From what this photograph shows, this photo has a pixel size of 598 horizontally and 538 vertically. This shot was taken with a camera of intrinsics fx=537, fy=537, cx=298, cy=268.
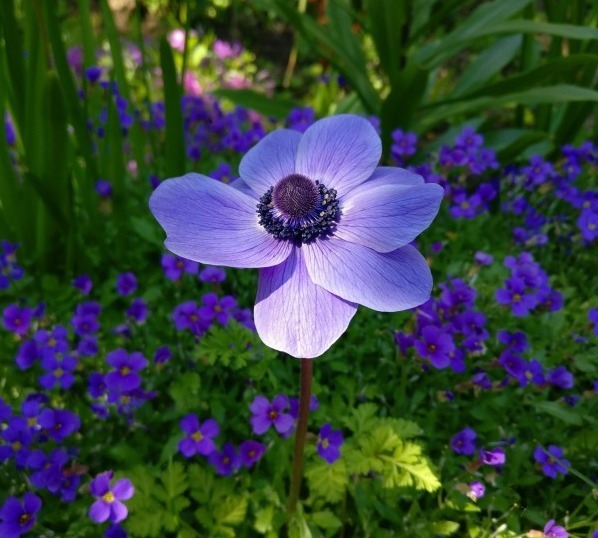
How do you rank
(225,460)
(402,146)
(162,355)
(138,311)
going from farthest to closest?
(402,146), (138,311), (162,355), (225,460)

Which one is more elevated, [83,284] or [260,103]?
[260,103]

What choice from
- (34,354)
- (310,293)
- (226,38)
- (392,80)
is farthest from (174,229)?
(226,38)

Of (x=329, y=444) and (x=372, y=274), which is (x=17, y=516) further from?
(x=372, y=274)

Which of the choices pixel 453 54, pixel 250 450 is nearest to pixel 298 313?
pixel 250 450

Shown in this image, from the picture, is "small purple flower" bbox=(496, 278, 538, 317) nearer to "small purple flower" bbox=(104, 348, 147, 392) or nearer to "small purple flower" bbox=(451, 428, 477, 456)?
"small purple flower" bbox=(451, 428, 477, 456)

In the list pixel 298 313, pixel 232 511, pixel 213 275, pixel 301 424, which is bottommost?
pixel 232 511

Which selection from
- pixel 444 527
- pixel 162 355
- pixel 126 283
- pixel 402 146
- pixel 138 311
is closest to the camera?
pixel 444 527

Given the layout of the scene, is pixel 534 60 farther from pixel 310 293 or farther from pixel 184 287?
pixel 310 293
